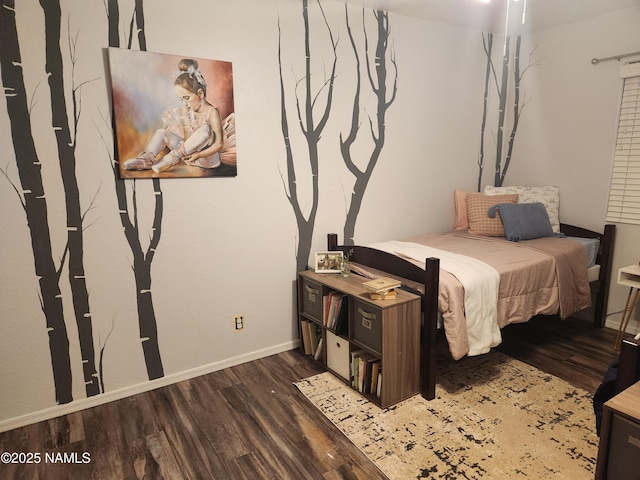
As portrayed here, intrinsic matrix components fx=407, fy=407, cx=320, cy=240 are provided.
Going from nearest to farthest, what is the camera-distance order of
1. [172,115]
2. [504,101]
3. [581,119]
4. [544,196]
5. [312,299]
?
[172,115], [312,299], [581,119], [544,196], [504,101]

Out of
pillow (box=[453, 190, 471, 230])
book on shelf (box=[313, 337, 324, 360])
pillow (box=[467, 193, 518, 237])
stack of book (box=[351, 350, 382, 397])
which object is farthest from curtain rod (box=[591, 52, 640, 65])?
book on shelf (box=[313, 337, 324, 360])

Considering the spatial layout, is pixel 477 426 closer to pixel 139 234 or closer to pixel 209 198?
pixel 209 198

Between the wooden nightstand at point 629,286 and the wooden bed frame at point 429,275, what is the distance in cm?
21

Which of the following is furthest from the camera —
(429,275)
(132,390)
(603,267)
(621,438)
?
(603,267)

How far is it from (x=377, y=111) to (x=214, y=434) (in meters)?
2.48

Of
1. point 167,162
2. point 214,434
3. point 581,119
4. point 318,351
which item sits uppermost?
point 581,119

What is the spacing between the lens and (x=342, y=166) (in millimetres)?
3076

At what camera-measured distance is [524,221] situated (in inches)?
129

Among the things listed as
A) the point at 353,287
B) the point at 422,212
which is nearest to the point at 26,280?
the point at 353,287

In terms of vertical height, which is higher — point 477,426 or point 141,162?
point 141,162

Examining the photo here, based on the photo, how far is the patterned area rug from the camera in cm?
185

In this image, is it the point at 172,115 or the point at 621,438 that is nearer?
the point at 621,438

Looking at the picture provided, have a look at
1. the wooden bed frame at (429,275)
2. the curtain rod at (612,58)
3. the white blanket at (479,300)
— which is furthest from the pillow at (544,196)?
the white blanket at (479,300)

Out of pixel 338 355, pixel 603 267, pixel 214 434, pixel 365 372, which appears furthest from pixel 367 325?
pixel 603 267
